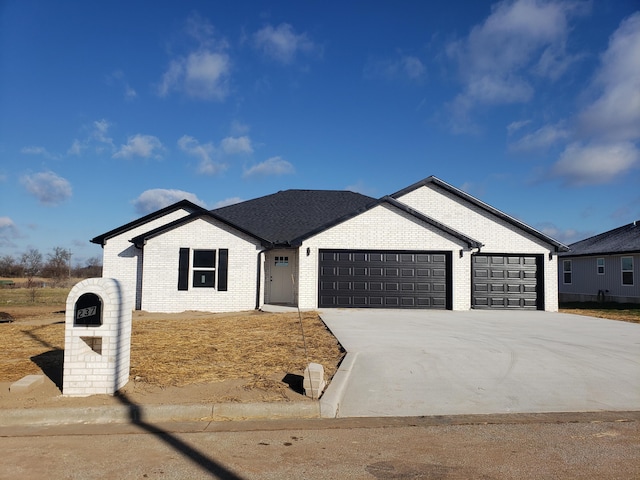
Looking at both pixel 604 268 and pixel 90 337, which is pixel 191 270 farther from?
pixel 604 268

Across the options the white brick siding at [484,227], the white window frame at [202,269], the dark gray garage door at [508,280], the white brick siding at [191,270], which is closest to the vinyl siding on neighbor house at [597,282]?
the white brick siding at [484,227]

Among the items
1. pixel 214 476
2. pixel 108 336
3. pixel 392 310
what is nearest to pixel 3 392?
pixel 108 336

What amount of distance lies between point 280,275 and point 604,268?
20938 millimetres

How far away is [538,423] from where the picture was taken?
5.41 meters

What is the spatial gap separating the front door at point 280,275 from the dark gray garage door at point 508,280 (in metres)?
7.70

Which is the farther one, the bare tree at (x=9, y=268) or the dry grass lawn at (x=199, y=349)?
the bare tree at (x=9, y=268)

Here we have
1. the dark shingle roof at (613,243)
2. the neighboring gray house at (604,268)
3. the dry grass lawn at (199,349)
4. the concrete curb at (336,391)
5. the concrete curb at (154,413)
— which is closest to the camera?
the concrete curb at (154,413)

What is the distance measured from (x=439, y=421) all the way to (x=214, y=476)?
2792 millimetres

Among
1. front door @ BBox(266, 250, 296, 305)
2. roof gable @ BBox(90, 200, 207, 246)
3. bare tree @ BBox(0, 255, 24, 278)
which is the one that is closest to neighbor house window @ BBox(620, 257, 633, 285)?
front door @ BBox(266, 250, 296, 305)

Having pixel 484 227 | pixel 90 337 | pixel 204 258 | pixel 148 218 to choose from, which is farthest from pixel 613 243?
pixel 90 337

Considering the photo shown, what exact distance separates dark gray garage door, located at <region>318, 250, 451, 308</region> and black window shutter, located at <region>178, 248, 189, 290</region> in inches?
201

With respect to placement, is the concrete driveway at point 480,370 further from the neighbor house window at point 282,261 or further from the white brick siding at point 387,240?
the neighbor house window at point 282,261

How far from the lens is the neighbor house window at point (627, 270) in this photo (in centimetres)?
2622

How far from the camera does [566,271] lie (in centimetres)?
3262
